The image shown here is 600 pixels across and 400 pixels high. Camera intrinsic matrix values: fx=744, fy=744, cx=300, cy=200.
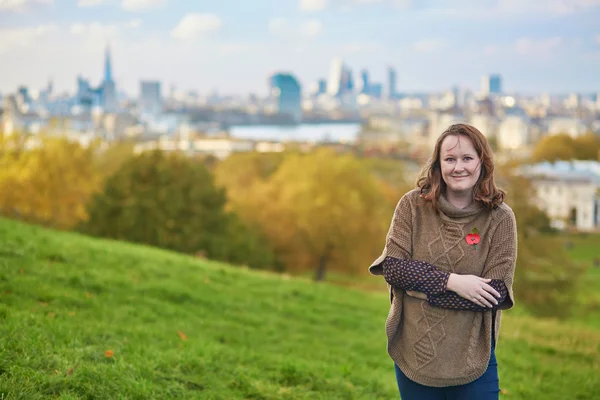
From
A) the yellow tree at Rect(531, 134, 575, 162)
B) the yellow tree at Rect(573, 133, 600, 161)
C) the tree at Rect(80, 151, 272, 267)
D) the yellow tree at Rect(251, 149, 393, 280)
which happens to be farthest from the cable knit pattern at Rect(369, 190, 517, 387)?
the yellow tree at Rect(573, 133, 600, 161)

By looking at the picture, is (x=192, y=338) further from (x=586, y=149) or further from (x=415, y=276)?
(x=586, y=149)

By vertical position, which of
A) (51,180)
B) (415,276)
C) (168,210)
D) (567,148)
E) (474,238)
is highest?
(474,238)

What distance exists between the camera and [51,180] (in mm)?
36562

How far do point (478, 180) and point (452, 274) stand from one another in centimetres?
53

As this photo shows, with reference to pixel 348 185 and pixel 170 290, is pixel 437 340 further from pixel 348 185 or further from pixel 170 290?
pixel 348 185

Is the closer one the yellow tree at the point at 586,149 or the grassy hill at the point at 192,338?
the grassy hill at the point at 192,338

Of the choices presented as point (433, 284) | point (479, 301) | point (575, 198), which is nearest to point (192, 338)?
point (433, 284)

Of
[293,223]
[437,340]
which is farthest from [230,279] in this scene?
[293,223]

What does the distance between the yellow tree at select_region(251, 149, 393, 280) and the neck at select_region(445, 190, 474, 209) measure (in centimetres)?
3039

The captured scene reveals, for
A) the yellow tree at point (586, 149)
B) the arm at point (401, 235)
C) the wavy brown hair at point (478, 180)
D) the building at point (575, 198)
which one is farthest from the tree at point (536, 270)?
the yellow tree at point (586, 149)

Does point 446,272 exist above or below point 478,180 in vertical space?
below

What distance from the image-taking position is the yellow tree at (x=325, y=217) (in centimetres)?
3453

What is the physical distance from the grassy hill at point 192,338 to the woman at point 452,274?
223 centimetres

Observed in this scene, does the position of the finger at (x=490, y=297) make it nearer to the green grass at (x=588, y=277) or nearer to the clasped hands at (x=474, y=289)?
the clasped hands at (x=474, y=289)
